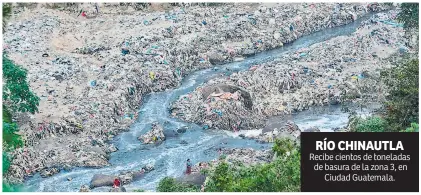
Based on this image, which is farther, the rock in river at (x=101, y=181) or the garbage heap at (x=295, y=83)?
the garbage heap at (x=295, y=83)

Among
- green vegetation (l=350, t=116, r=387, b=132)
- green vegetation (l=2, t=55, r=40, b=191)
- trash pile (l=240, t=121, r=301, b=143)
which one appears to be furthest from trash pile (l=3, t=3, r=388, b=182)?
green vegetation (l=350, t=116, r=387, b=132)

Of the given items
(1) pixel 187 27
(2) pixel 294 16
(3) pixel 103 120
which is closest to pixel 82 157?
(3) pixel 103 120

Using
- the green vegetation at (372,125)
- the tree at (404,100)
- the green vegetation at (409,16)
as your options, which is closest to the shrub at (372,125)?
the green vegetation at (372,125)

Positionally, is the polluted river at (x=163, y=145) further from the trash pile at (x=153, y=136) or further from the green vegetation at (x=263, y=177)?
the green vegetation at (x=263, y=177)

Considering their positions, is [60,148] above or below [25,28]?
below

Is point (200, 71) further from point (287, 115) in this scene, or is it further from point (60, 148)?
point (60, 148)

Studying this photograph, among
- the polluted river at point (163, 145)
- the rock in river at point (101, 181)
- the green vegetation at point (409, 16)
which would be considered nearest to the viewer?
the rock in river at point (101, 181)
